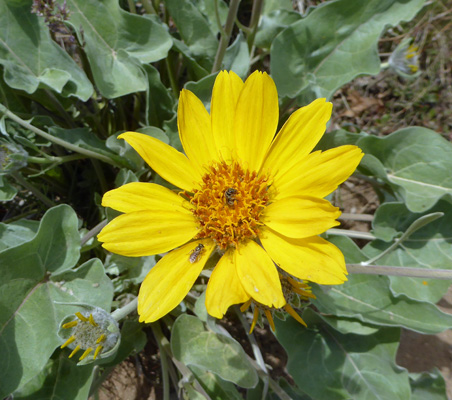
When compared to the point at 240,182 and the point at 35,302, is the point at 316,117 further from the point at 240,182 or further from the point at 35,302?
the point at 35,302

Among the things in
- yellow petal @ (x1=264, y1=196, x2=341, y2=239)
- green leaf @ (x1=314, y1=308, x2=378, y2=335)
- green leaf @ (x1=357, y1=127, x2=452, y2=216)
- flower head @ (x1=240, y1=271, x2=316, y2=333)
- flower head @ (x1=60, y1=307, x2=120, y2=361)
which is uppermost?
yellow petal @ (x1=264, y1=196, x2=341, y2=239)

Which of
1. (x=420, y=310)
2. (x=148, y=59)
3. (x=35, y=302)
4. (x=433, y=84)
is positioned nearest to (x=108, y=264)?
(x=35, y=302)

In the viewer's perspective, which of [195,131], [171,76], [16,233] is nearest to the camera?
[195,131]

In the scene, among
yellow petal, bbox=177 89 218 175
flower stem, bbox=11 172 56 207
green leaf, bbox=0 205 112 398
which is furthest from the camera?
flower stem, bbox=11 172 56 207

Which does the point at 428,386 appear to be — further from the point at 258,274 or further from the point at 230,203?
the point at 230,203

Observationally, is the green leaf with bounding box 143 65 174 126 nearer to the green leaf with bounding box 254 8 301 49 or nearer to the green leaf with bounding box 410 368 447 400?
the green leaf with bounding box 254 8 301 49

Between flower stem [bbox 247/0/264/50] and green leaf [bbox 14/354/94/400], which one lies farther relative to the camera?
flower stem [bbox 247/0/264/50]

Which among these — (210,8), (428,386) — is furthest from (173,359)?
(210,8)

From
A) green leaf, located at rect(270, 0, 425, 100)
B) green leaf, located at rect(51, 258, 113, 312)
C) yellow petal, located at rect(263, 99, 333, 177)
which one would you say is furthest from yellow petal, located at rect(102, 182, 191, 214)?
green leaf, located at rect(270, 0, 425, 100)
